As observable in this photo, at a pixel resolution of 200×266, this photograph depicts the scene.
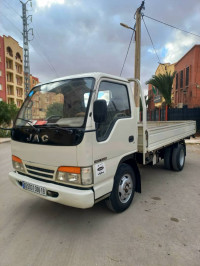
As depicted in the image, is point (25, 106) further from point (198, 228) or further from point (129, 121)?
point (198, 228)

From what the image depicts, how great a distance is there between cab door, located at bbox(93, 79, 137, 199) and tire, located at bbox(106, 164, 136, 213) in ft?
0.74

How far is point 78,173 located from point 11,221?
5.16ft

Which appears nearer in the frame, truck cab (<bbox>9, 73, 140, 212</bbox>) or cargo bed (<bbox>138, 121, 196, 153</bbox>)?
truck cab (<bbox>9, 73, 140, 212</bbox>)

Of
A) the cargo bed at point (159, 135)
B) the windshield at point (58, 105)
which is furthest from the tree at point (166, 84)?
the windshield at point (58, 105)

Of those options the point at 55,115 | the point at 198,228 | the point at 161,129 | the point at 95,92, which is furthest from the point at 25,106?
the point at 198,228

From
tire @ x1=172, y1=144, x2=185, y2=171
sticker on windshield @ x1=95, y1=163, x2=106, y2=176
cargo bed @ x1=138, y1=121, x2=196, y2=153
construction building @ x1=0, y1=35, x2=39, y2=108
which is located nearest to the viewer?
sticker on windshield @ x1=95, y1=163, x2=106, y2=176

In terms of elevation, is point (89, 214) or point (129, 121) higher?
point (129, 121)

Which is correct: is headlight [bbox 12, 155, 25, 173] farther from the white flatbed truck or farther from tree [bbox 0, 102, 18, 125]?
tree [bbox 0, 102, 18, 125]

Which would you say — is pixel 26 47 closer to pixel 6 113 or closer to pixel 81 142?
pixel 6 113

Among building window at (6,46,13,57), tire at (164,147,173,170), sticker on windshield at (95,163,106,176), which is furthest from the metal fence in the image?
building window at (6,46,13,57)

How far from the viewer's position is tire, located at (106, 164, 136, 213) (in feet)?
9.00

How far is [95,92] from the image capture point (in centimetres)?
236

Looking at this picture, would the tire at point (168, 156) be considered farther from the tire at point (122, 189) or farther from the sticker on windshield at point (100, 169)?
the sticker on windshield at point (100, 169)

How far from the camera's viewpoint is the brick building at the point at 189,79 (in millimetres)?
15547
